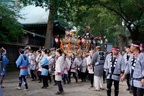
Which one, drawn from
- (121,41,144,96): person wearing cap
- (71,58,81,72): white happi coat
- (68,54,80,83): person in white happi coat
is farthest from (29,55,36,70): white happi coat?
(121,41,144,96): person wearing cap

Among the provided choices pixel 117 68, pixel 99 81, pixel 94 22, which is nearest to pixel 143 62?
pixel 117 68

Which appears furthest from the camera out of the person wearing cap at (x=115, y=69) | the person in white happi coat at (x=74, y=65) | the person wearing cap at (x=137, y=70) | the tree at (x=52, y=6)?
the tree at (x=52, y=6)

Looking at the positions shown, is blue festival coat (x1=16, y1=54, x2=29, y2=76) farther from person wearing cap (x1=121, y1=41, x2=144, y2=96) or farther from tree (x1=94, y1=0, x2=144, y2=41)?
tree (x1=94, y1=0, x2=144, y2=41)

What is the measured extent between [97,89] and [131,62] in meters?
3.44

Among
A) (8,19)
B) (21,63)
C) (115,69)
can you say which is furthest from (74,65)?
(8,19)

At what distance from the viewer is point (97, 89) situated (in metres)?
7.36

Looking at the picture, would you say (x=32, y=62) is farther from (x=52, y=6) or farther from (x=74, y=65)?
(x=52, y=6)

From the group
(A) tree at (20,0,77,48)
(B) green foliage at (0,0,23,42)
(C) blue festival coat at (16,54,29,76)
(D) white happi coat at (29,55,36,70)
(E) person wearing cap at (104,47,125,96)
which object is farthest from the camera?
(A) tree at (20,0,77,48)

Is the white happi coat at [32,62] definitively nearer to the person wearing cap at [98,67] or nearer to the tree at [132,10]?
the person wearing cap at [98,67]

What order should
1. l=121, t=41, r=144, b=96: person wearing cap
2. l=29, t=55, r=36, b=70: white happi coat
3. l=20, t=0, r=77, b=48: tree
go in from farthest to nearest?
l=20, t=0, r=77, b=48: tree, l=29, t=55, r=36, b=70: white happi coat, l=121, t=41, r=144, b=96: person wearing cap

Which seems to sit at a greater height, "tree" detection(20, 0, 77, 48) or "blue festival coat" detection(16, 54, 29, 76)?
"tree" detection(20, 0, 77, 48)

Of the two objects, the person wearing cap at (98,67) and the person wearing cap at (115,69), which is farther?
the person wearing cap at (98,67)

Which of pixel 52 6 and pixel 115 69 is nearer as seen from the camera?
pixel 115 69

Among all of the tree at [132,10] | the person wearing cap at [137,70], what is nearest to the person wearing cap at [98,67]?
the person wearing cap at [137,70]
